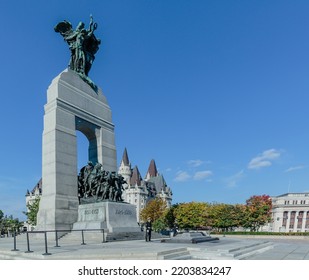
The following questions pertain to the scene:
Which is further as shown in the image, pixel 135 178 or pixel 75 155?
pixel 135 178

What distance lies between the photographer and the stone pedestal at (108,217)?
61.5 ft

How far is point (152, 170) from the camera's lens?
14900 cm

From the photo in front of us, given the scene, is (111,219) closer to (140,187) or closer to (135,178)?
(140,187)

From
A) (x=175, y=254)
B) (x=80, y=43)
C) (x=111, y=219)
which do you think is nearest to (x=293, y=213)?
(x=80, y=43)

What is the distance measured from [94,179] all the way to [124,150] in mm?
112818

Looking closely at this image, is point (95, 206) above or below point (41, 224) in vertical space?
above

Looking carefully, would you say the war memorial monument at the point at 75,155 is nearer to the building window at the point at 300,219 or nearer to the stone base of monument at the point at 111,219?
the stone base of monument at the point at 111,219

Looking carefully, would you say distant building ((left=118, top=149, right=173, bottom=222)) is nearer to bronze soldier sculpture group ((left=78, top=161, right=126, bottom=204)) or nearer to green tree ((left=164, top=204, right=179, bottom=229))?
green tree ((left=164, top=204, right=179, bottom=229))

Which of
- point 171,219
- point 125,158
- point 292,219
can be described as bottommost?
point 292,219

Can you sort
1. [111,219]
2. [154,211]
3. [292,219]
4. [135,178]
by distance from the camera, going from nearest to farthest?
[111,219], [154,211], [292,219], [135,178]

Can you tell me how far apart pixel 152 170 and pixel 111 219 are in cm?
13027

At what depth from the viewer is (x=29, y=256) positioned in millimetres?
11078
